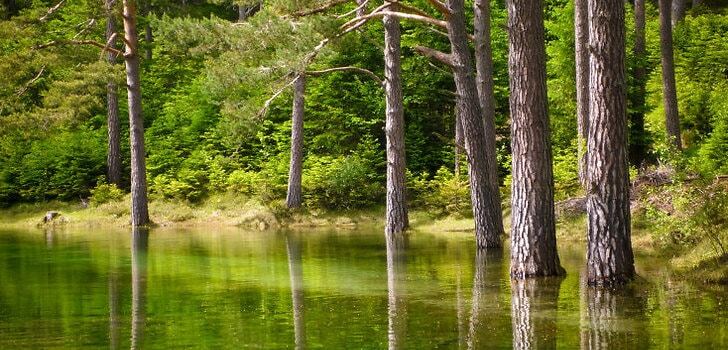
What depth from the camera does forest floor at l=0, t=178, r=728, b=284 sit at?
42.3 ft

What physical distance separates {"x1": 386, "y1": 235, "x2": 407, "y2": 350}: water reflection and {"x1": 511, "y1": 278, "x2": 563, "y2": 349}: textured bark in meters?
1.06

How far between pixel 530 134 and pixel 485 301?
2.67 meters

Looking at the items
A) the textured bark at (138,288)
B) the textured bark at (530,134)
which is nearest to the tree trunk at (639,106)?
the textured bark at (138,288)

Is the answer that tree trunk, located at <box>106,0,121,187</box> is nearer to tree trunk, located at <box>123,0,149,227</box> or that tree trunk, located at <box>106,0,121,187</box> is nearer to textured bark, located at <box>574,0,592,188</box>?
tree trunk, located at <box>123,0,149,227</box>

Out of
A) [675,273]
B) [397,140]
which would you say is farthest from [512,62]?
[397,140]

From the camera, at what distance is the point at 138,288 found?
13.7 meters

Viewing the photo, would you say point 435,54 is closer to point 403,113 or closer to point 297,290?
point 297,290

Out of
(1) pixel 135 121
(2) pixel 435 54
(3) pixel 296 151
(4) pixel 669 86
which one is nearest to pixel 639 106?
(4) pixel 669 86

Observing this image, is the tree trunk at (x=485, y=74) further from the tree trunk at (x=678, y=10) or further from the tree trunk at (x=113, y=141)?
the tree trunk at (x=113, y=141)

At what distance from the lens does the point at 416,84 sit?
32.3 m

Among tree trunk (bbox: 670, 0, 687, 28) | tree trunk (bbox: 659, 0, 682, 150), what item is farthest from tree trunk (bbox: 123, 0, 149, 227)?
tree trunk (bbox: 670, 0, 687, 28)

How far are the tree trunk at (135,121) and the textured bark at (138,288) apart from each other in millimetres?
3883

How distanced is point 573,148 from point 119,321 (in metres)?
18.3

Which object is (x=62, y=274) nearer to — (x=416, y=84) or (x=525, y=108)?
(x=525, y=108)
